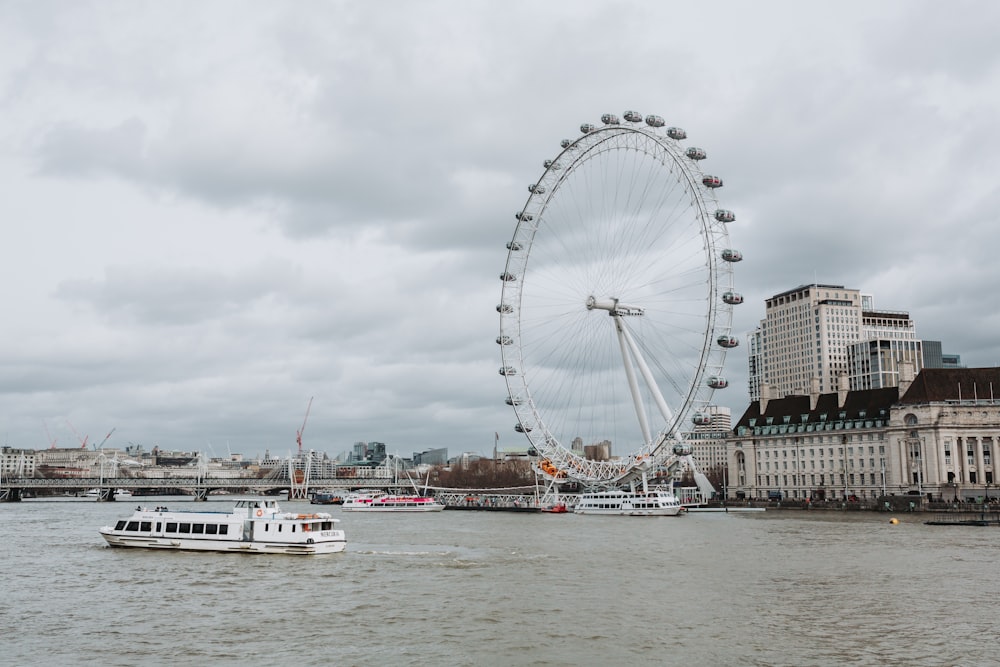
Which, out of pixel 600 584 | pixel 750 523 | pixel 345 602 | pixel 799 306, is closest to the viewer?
pixel 345 602

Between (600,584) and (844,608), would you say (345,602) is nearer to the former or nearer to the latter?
(600,584)

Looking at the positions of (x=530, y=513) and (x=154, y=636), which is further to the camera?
(x=530, y=513)

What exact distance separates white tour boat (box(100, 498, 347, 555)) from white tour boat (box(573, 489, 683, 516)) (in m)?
49.0

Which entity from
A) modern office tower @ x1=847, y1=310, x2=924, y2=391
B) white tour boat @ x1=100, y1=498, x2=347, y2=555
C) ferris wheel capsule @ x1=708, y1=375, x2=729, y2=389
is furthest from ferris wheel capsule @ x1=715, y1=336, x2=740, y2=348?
A: modern office tower @ x1=847, y1=310, x2=924, y2=391

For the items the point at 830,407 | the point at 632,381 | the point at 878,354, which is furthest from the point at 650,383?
the point at 878,354

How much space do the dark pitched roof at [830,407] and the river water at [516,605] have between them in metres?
59.1

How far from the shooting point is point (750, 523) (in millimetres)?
80250

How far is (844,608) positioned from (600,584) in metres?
9.61

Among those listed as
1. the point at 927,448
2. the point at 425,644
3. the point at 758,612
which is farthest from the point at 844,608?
the point at 927,448

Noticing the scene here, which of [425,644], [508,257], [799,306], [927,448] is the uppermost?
[799,306]

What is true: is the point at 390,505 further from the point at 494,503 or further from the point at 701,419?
the point at 701,419

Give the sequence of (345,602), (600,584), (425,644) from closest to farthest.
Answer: (425,644) → (345,602) → (600,584)

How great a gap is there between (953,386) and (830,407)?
56.4ft

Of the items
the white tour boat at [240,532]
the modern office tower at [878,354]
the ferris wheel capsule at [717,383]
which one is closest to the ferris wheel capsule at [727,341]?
the ferris wheel capsule at [717,383]
